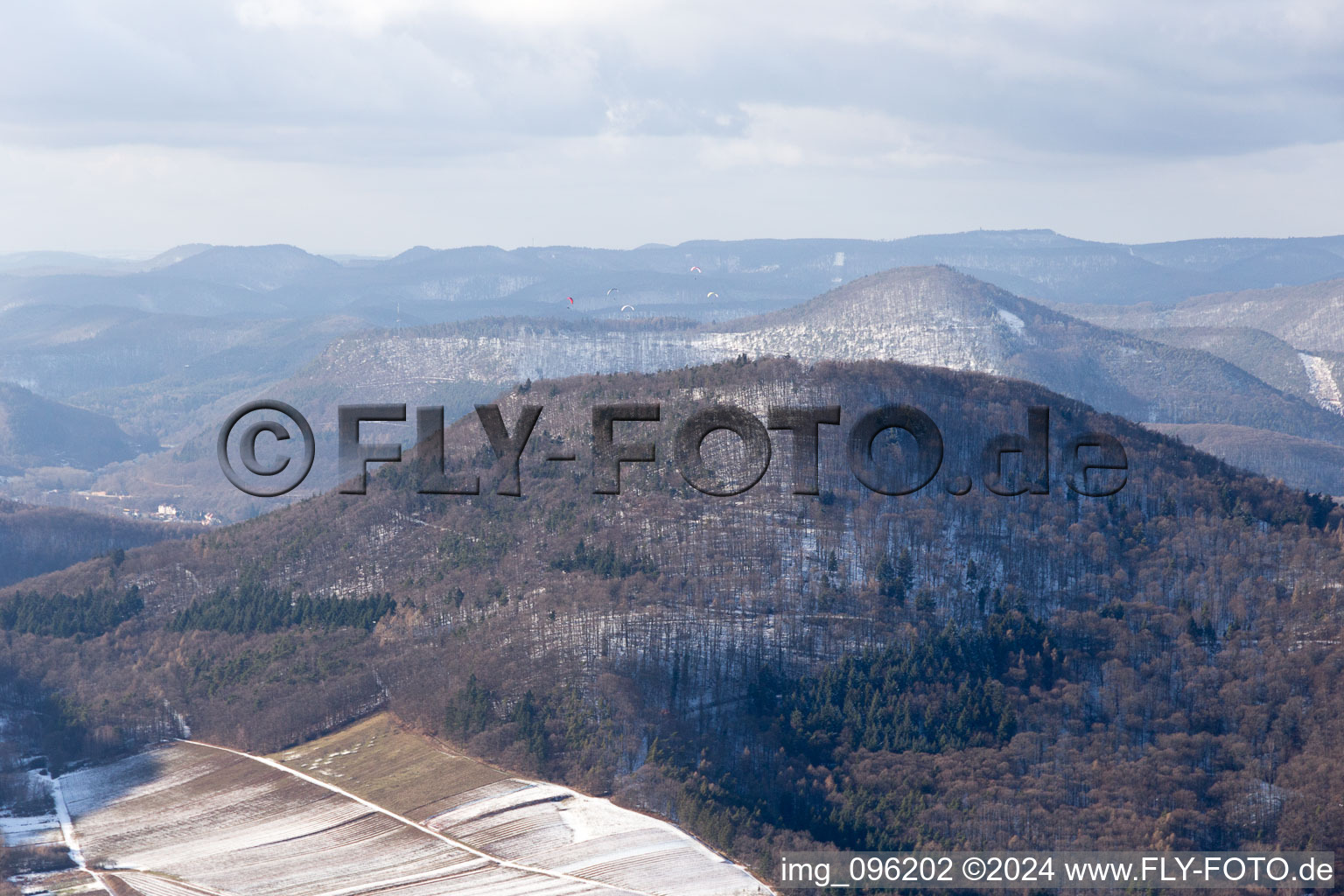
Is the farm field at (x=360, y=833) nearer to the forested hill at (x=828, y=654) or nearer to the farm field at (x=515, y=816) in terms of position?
the farm field at (x=515, y=816)

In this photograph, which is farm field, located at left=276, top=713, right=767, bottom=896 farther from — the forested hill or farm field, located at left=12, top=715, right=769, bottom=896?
the forested hill

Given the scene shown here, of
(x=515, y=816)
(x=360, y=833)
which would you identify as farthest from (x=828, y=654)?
(x=360, y=833)

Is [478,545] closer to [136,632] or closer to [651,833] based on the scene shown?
[136,632]

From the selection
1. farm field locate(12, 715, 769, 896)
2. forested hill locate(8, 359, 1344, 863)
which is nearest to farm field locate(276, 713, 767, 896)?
farm field locate(12, 715, 769, 896)

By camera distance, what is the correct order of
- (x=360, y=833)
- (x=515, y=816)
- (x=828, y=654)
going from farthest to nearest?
(x=828, y=654)
(x=515, y=816)
(x=360, y=833)

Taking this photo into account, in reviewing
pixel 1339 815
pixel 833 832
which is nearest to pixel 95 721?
pixel 833 832

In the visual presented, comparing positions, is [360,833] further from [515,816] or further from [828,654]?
[828,654]

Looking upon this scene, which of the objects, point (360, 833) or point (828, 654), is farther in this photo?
point (828, 654)
